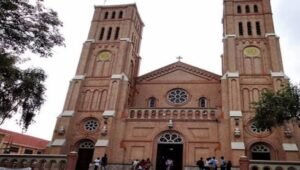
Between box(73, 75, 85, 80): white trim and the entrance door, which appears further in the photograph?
box(73, 75, 85, 80): white trim

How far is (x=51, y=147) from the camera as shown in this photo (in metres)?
24.8

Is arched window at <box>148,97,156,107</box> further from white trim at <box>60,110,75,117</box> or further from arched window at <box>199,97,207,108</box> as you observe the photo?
white trim at <box>60,110,75,117</box>

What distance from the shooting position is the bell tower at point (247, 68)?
Answer: 2334 cm

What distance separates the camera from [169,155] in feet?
80.1

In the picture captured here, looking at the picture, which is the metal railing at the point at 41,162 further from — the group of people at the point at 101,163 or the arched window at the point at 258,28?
the arched window at the point at 258,28

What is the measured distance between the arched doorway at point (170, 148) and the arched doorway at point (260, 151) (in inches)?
237

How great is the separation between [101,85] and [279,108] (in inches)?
670

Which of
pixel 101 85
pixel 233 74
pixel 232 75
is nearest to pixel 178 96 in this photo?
pixel 232 75

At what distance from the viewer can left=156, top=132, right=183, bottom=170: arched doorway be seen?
24.2 metres

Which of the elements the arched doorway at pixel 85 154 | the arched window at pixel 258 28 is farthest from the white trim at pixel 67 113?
the arched window at pixel 258 28

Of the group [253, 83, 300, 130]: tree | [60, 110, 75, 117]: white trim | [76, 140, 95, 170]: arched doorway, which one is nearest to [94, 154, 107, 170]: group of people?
[76, 140, 95, 170]: arched doorway

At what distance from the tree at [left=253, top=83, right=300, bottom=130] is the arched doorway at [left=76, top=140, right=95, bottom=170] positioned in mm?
14662

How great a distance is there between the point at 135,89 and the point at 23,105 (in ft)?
43.2

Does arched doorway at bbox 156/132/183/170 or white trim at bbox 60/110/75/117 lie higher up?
white trim at bbox 60/110/75/117
